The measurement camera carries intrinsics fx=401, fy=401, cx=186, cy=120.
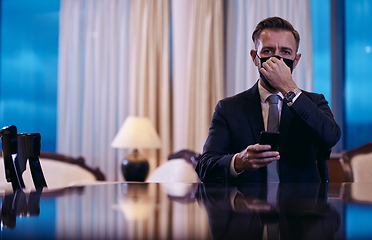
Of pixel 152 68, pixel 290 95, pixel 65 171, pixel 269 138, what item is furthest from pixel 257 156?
pixel 152 68

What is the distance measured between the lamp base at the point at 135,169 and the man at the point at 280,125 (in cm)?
230

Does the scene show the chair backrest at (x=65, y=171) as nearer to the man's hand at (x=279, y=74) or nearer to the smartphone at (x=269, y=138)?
the man's hand at (x=279, y=74)

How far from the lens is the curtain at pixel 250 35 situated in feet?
13.4

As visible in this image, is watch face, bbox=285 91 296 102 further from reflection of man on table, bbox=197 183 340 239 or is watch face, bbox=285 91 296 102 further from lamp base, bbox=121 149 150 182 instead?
lamp base, bbox=121 149 150 182

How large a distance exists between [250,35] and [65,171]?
2.37 m

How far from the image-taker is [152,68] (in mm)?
4668

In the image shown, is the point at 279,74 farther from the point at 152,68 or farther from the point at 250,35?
the point at 152,68

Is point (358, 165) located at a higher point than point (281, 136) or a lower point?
lower

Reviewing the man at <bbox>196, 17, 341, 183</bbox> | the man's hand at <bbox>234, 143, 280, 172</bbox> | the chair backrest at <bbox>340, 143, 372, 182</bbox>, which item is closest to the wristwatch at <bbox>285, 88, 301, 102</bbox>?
the man at <bbox>196, 17, 341, 183</bbox>

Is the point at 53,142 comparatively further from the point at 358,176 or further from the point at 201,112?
the point at 358,176

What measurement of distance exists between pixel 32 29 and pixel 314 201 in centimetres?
512

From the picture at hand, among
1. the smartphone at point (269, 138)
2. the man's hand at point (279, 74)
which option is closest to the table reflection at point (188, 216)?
the smartphone at point (269, 138)

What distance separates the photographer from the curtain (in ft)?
13.4

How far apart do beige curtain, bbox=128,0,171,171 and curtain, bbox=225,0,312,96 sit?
2.40 feet
